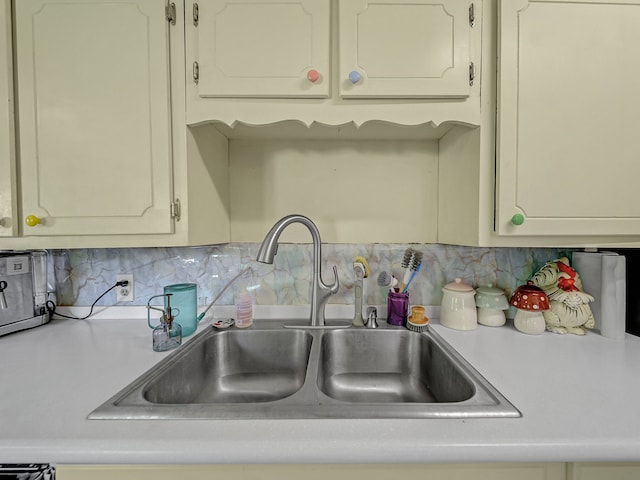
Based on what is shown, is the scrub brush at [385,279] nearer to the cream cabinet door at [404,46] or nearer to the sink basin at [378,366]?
the sink basin at [378,366]

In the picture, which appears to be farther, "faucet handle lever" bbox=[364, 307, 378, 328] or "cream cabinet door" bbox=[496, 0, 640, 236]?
"faucet handle lever" bbox=[364, 307, 378, 328]

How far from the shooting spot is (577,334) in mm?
1021

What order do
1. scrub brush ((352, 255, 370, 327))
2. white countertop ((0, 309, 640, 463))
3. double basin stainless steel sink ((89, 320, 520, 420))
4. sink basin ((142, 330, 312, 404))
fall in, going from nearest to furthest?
white countertop ((0, 309, 640, 463))
double basin stainless steel sink ((89, 320, 520, 420))
sink basin ((142, 330, 312, 404))
scrub brush ((352, 255, 370, 327))

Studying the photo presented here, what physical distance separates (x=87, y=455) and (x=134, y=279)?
842 millimetres

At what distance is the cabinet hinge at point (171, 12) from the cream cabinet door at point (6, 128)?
494 mm

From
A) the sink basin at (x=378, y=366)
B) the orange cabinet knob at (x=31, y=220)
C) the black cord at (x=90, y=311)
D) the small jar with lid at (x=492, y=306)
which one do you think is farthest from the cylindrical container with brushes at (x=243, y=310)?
the small jar with lid at (x=492, y=306)

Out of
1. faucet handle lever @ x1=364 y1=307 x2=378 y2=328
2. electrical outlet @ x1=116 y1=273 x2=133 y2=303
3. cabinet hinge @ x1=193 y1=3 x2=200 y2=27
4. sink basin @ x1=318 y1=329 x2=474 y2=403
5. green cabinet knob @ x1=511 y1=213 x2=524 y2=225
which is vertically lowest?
sink basin @ x1=318 y1=329 x2=474 y2=403

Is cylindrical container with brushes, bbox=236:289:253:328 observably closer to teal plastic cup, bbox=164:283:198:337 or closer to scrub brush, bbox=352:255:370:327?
teal plastic cup, bbox=164:283:198:337

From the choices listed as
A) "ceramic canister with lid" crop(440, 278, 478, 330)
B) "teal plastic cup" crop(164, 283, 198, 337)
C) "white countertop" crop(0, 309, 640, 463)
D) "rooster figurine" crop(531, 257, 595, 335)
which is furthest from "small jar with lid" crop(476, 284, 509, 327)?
"teal plastic cup" crop(164, 283, 198, 337)

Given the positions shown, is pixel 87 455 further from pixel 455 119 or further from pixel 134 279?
pixel 455 119

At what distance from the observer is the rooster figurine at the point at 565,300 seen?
101cm

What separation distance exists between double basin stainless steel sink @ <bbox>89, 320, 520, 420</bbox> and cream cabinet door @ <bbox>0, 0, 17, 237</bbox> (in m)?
0.69

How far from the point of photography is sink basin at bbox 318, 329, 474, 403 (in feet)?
3.27

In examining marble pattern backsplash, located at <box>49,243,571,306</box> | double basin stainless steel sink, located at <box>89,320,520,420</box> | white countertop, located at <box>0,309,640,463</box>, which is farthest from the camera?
marble pattern backsplash, located at <box>49,243,571,306</box>
